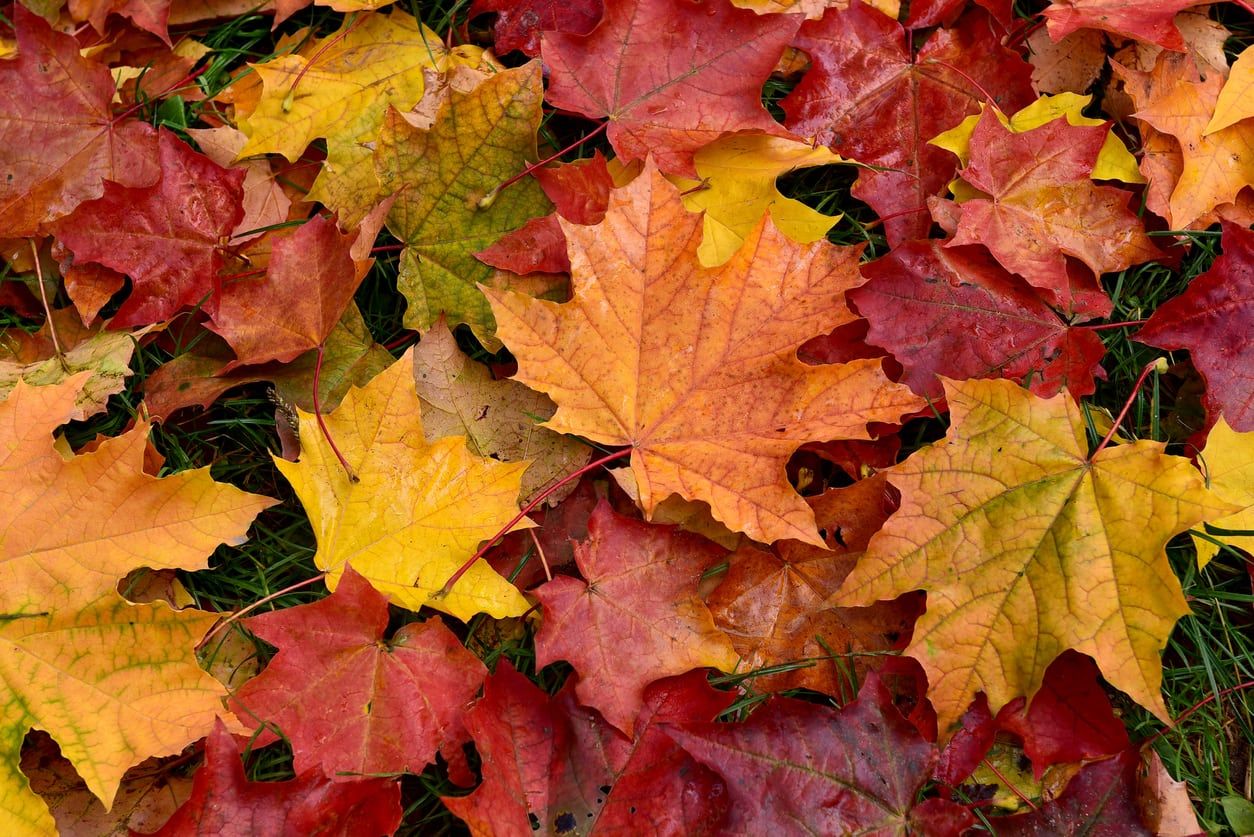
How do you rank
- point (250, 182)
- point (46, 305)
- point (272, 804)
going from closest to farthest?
1. point (272, 804)
2. point (46, 305)
3. point (250, 182)

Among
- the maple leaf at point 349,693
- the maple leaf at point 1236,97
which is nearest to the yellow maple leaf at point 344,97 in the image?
the maple leaf at point 349,693

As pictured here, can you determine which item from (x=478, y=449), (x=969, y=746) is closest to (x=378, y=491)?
(x=478, y=449)

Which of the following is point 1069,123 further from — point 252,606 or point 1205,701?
point 252,606

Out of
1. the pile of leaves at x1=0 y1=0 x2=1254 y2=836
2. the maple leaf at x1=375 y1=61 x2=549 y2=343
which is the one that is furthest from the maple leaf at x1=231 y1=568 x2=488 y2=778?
the maple leaf at x1=375 y1=61 x2=549 y2=343

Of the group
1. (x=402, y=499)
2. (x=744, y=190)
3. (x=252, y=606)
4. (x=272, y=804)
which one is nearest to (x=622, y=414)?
(x=402, y=499)

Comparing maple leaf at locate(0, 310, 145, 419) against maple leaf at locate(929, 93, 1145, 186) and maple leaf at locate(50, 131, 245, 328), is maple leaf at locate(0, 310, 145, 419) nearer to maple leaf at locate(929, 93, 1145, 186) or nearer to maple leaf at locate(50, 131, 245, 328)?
maple leaf at locate(50, 131, 245, 328)

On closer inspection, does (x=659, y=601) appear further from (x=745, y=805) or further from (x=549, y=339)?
(x=549, y=339)

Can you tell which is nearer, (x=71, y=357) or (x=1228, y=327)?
(x=1228, y=327)
